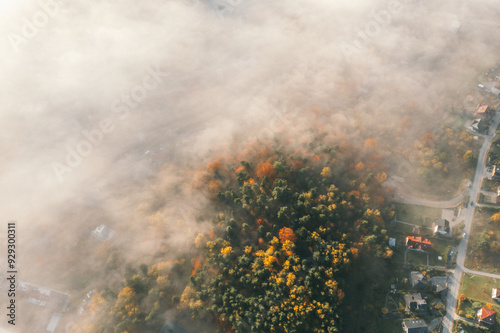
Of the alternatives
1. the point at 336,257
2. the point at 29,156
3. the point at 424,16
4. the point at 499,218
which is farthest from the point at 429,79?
the point at 29,156

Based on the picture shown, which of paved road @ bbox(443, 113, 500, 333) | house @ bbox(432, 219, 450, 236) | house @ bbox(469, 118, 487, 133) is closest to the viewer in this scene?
paved road @ bbox(443, 113, 500, 333)

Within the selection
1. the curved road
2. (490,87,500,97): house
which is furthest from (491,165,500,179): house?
(490,87,500,97): house

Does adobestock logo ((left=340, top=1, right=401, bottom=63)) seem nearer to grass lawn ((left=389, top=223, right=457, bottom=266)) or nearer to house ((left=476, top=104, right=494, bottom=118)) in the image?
house ((left=476, top=104, right=494, bottom=118))

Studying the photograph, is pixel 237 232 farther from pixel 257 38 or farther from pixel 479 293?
pixel 257 38

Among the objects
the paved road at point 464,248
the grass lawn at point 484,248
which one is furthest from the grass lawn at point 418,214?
the grass lawn at point 484,248

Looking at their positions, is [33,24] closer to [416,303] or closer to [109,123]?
[109,123]

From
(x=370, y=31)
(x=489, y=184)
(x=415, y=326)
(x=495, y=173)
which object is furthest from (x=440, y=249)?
(x=370, y=31)
